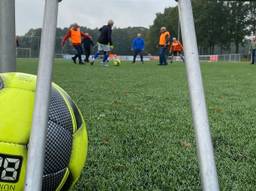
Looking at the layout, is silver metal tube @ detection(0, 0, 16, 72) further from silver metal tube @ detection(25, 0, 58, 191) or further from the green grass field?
the green grass field

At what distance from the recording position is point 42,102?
1.29 metres

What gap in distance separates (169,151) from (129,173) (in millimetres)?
670

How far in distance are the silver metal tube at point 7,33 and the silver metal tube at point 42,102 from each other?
52cm

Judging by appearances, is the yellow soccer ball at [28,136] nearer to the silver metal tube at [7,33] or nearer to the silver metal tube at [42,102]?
the silver metal tube at [7,33]

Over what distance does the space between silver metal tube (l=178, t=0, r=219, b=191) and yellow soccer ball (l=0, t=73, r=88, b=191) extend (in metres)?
0.64

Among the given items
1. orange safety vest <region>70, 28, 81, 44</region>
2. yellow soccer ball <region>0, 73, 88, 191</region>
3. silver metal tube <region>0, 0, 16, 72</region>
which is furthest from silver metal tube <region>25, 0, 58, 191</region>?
orange safety vest <region>70, 28, 81, 44</region>

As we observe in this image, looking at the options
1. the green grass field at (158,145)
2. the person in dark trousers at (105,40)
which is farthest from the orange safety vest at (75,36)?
the green grass field at (158,145)

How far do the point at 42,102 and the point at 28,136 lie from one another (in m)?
0.41

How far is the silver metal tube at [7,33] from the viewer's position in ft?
5.83

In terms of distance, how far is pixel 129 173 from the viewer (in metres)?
2.56

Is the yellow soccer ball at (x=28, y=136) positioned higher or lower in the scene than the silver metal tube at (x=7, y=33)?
lower

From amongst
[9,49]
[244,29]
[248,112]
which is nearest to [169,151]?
[9,49]

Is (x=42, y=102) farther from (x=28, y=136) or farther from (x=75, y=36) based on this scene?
(x=75, y=36)

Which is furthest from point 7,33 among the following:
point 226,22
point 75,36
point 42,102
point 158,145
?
point 226,22
